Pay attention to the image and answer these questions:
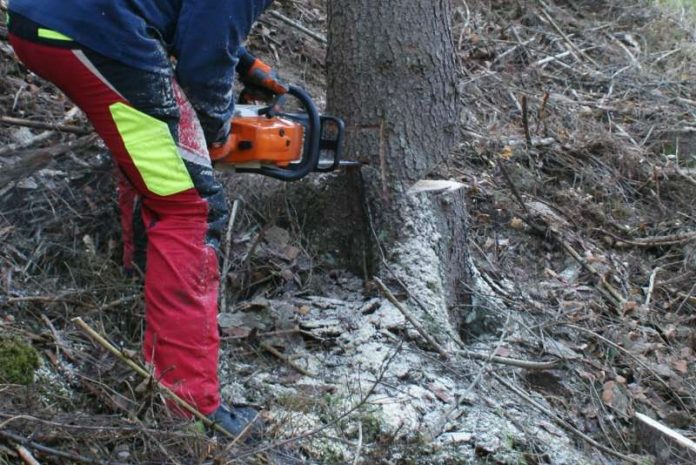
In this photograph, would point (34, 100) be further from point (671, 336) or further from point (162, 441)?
point (671, 336)

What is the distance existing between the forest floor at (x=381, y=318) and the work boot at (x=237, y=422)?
0.06 meters

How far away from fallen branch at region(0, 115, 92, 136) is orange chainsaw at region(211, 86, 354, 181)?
2.92 feet

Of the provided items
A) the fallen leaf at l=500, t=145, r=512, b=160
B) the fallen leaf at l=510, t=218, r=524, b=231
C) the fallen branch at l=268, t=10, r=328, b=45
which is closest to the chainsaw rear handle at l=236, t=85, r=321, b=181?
the fallen leaf at l=510, t=218, r=524, b=231

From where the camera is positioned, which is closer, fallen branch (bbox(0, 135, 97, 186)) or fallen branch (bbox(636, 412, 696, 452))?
fallen branch (bbox(636, 412, 696, 452))

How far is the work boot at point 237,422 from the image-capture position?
115 inches

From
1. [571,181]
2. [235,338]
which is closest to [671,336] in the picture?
[571,181]

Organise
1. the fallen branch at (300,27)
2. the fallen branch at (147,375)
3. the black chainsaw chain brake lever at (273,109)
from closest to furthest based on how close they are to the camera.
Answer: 1. the fallen branch at (147,375)
2. the black chainsaw chain brake lever at (273,109)
3. the fallen branch at (300,27)

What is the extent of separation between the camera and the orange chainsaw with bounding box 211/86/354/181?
338 cm

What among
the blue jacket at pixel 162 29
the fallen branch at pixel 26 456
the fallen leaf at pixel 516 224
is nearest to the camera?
the fallen branch at pixel 26 456

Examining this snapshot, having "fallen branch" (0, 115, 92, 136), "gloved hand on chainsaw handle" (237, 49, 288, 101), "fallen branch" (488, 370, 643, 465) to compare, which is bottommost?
"fallen branch" (488, 370, 643, 465)

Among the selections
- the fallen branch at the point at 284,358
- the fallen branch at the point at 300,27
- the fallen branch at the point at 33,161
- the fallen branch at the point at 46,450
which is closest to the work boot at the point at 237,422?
the fallen branch at the point at 284,358

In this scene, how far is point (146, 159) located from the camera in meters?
2.89

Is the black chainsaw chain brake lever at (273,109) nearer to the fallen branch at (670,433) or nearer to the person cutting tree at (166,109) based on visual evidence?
the person cutting tree at (166,109)

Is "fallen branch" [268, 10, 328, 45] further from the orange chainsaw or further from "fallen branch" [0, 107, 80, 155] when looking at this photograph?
the orange chainsaw
